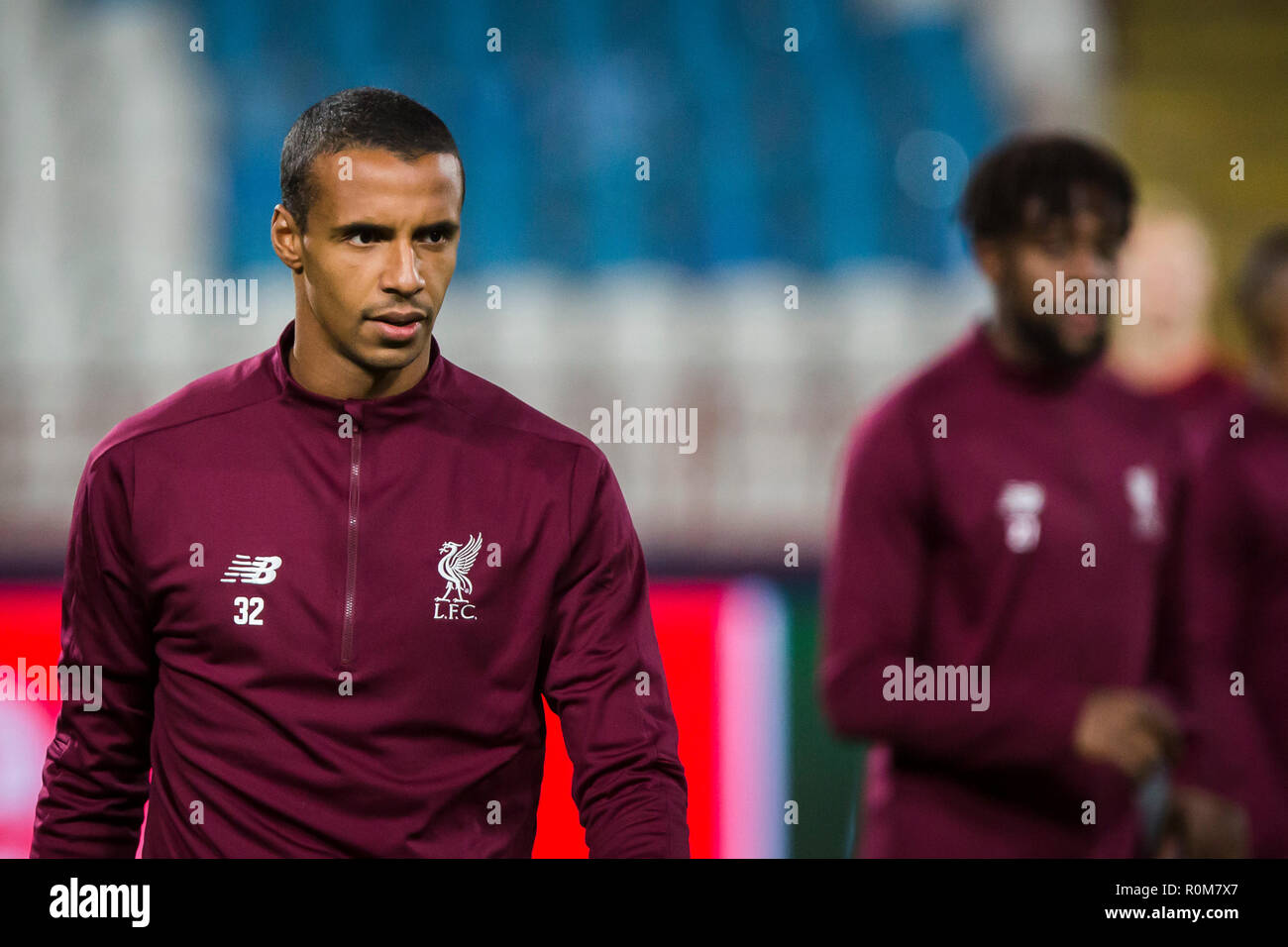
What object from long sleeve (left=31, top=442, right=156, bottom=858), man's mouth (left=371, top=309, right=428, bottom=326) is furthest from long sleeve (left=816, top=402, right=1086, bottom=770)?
long sleeve (left=31, top=442, right=156, bottom=858)

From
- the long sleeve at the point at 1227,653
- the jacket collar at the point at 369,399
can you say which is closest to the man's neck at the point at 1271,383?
the long sleeve at the point at 1227,653

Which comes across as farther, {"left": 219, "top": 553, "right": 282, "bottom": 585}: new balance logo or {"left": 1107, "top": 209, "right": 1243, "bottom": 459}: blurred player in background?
{"left": 1107, "top": 209, "right": 1243, "bottom": 459}: blurred player in background

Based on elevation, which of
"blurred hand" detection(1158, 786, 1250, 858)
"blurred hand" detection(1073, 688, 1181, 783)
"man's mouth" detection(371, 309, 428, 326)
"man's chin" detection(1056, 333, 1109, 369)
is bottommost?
"blurred hand" detection(1158, 786, 1250, 858)

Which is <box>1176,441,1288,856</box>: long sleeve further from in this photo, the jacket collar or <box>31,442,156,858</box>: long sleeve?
<box>31,442,156,858</box>: long sleeve

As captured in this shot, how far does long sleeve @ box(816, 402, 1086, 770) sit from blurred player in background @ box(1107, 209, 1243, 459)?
0.75 meters

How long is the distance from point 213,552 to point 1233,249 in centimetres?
239

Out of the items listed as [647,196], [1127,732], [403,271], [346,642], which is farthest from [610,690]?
[647,196]

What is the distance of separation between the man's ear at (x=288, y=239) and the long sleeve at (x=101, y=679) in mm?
319

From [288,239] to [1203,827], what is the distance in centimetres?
172

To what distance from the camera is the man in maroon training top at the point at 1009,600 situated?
2043 millimetres

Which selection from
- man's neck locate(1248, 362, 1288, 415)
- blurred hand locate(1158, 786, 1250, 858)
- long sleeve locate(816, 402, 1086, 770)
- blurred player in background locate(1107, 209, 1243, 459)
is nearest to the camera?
long sleeve locate(816, 402, 1086, 770)

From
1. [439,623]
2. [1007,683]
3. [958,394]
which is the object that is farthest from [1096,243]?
[439,623]

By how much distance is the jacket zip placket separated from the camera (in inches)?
63.7

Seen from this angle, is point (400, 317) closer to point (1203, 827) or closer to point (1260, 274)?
point (1203, 827)
